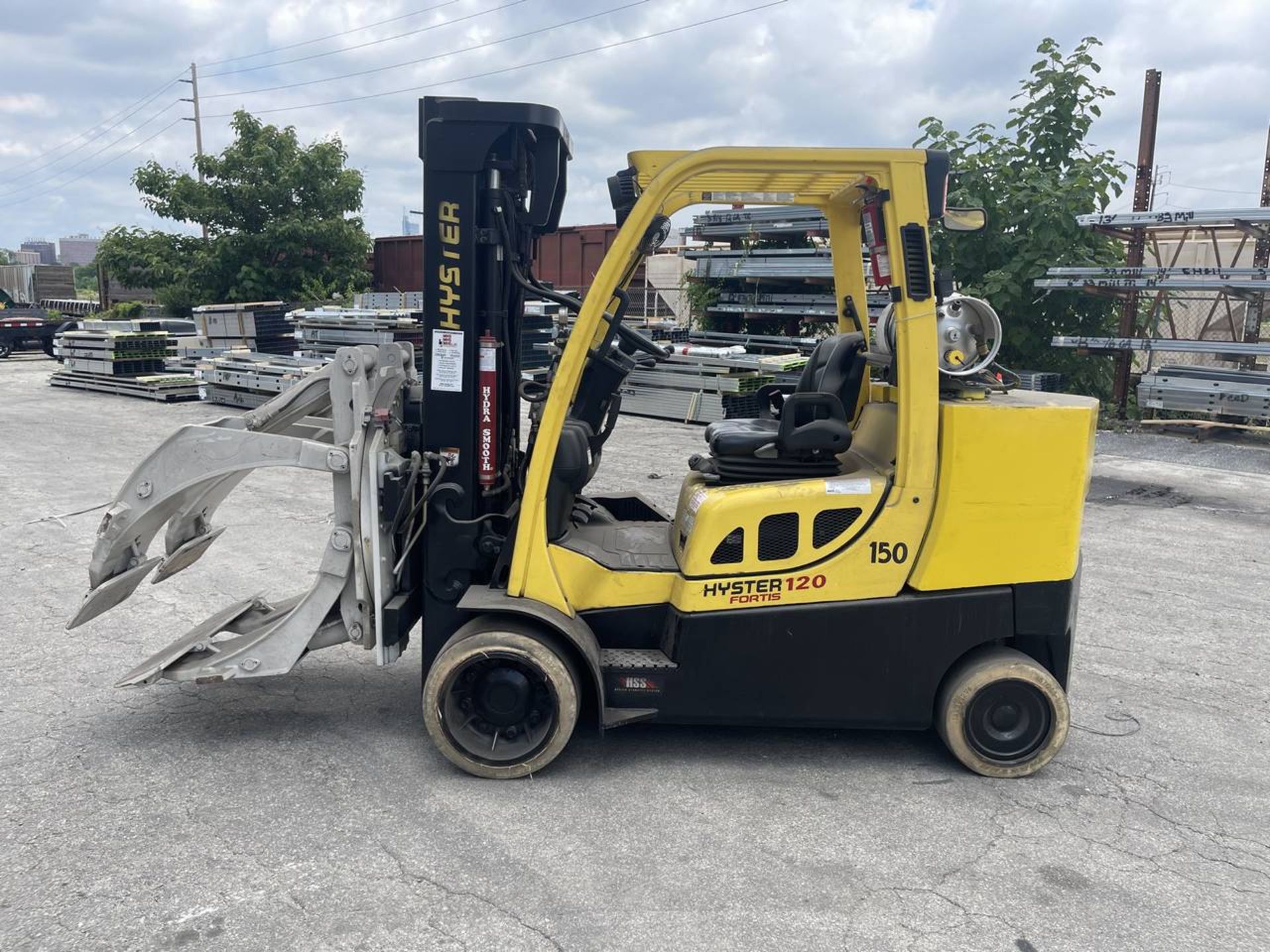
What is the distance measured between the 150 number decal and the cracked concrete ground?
0.92 meters

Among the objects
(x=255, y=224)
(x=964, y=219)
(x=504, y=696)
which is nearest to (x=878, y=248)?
(x=964, y=219)

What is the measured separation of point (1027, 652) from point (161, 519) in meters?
3.87

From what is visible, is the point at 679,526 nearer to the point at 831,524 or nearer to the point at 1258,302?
the point at 831,524

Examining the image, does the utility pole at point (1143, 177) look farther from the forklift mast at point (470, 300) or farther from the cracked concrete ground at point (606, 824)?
the forklift mast at point (470, 300)

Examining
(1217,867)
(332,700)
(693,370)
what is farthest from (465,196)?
(693,370)

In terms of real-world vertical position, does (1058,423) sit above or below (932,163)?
below

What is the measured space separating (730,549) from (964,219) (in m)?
1.78

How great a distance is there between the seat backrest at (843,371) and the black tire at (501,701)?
1.72m

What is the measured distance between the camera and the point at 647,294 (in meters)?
23.2

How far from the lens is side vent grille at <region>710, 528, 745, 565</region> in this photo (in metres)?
3.97

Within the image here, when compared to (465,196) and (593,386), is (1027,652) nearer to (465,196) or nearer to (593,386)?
(593,386)

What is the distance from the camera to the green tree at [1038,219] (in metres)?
14.4

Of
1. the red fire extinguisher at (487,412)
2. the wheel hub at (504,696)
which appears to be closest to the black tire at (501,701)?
the wheel hub at (504,696)

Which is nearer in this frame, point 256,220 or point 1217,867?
point 1217,867
